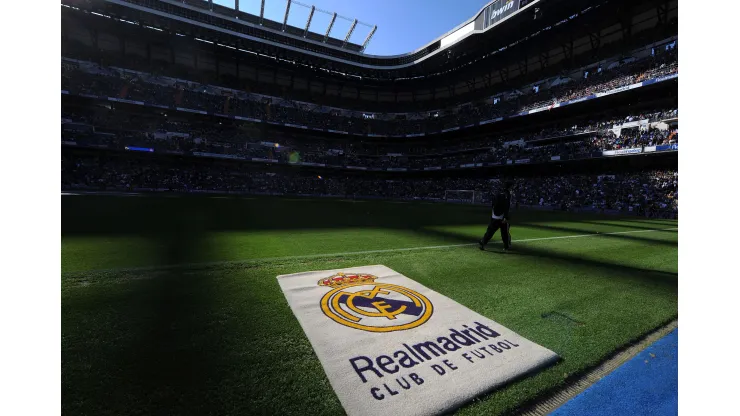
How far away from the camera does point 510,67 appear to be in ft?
131

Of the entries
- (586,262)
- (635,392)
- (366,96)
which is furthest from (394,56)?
(635,392)

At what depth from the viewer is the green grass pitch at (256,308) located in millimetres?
1903

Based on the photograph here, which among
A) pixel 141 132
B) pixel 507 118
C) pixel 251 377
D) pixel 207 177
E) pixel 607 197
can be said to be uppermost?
pixel 507 118

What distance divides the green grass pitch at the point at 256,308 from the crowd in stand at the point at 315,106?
30724 mm

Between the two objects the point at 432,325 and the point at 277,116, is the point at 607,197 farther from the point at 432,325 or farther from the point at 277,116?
the point at 277,116

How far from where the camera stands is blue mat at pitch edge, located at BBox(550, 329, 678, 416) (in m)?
1.97

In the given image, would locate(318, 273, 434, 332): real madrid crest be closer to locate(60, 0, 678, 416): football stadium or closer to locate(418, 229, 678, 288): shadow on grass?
locate(60, 0, 678, 416): football stadium

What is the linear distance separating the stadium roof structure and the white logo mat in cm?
3483

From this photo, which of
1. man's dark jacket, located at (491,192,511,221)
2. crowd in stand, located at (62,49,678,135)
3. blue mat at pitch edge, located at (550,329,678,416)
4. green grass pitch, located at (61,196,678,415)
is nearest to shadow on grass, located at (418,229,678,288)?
green grass pitch, located at (61,196,678,415)

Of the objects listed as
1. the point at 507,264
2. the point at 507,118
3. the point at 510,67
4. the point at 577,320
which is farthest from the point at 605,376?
the point at 510,67

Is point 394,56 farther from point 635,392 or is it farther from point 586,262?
point 635,392

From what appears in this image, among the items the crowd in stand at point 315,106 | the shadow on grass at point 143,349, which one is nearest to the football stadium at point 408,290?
the shadow on grass at point 143,349

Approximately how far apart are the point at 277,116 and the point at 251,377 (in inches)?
1772

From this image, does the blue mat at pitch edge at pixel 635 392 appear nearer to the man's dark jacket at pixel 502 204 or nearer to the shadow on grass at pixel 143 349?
the shadow on grass at pixel 143 349
